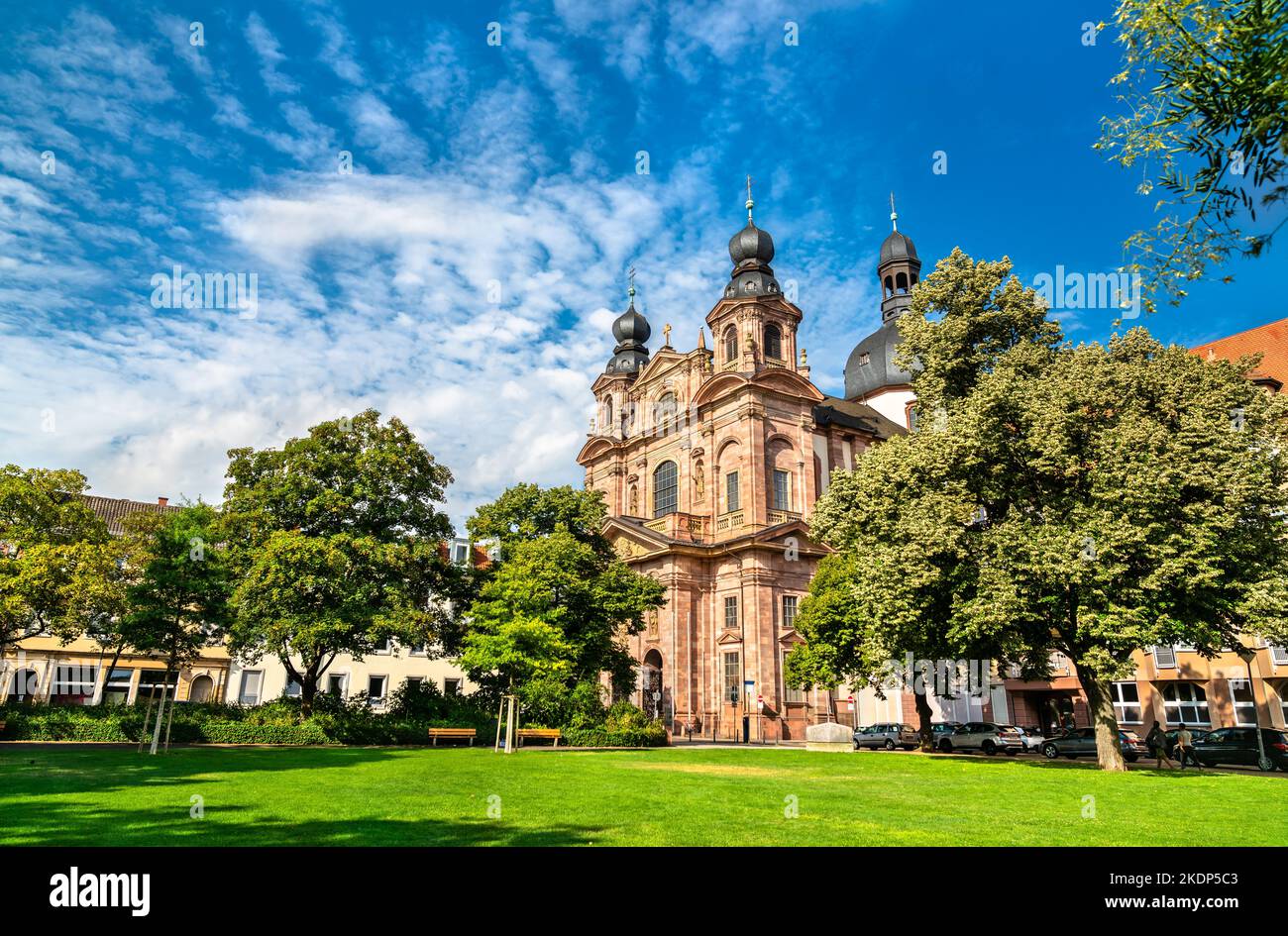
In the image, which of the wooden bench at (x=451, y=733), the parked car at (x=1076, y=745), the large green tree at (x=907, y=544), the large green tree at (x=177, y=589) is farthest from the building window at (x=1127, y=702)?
the large green tree at (x=177, y=589)

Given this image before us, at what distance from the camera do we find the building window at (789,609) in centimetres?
4829

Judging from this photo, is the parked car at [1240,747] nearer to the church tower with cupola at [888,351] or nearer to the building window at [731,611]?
the building window at [731,611]

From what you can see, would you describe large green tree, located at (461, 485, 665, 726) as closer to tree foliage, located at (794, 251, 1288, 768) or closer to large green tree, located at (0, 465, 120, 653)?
tree foliage, located at (794, 251, 1288, 768)

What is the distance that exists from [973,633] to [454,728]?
21.6m

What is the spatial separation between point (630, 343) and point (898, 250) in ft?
90.5

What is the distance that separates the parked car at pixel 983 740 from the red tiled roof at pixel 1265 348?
22.3 meters

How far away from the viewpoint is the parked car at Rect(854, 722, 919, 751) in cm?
4303

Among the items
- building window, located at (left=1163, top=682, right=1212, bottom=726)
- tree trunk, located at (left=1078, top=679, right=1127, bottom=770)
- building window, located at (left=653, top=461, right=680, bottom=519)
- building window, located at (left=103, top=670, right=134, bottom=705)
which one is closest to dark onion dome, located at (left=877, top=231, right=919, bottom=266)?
building window, located at (left=653, top=461, right=680, bottom=519)

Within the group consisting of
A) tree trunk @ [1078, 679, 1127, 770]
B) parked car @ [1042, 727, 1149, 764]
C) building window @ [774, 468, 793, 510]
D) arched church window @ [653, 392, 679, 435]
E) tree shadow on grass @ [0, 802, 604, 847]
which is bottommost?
parked car @ [1042, 727, 1149, 764]

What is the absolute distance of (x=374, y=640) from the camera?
102 feet

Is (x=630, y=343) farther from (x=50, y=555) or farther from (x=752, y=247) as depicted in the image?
(x=50, y=555)

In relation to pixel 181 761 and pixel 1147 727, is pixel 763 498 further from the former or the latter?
pixel 181 761

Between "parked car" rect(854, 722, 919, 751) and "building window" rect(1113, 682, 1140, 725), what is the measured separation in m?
12.6
